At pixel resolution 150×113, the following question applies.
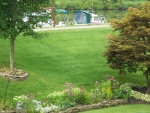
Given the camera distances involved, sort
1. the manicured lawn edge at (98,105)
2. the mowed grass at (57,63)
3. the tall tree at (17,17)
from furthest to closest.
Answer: the mowed grass at (57,63) → the tall tree at (17,17) → the manicured lawn edge at (98,105)

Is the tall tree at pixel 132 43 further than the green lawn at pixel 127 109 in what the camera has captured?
Yes

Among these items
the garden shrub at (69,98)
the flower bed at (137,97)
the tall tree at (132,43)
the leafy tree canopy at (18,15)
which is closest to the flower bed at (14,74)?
the leafy tree canopy at (18,15)

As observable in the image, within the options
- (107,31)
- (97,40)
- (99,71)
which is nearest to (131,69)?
(99,71)

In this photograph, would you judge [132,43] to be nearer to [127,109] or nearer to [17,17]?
[127,109]

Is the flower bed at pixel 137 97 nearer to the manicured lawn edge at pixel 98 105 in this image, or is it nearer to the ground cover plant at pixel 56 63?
the manicured lawn edge at pixel 98 105

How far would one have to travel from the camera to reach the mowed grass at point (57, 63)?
19094 millimetres

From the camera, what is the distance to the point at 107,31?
31.4 metres

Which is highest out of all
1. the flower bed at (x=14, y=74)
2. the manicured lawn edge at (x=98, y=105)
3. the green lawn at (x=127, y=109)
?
the flower bed at (x=14, y=74)

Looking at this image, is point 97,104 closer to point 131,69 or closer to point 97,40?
point 131,69

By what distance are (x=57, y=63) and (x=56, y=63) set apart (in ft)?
0.22

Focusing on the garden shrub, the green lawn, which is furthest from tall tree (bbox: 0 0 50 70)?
the green lawn

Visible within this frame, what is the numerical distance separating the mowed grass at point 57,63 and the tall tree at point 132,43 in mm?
2260

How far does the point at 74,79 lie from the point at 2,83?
423 centimetres

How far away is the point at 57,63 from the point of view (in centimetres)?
2266
